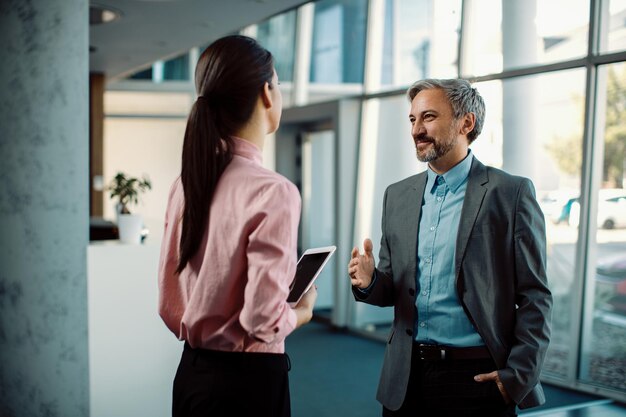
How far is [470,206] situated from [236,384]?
0.98 metres

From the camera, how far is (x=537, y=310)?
1.95m

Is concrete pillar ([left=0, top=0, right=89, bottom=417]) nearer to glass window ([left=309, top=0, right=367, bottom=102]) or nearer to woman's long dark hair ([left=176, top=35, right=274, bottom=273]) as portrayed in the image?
woman's long dark hair ([left=176, top=35, right=274, bottom=273])

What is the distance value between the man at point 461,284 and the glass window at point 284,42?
6542mm

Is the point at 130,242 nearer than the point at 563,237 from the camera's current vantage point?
Yes

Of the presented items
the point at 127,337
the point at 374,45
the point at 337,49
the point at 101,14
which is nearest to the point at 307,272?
the point at 127,337

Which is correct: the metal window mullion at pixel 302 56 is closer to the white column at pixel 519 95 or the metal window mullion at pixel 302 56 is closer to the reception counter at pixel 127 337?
the white column at pixel 519 95

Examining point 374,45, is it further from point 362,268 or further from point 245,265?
point 245,265

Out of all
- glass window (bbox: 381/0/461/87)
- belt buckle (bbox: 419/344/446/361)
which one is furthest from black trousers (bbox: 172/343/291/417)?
glass window (bbox: 381/0/461/87)

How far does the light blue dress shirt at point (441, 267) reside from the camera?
2.00 metres

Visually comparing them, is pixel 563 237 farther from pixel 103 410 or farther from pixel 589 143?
pixel 103 410

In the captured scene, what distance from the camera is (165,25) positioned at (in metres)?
7.50

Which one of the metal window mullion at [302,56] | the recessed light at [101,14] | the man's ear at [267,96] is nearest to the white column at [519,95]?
→ the metal window mullion at [302,56]

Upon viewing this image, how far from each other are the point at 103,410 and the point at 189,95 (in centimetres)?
907

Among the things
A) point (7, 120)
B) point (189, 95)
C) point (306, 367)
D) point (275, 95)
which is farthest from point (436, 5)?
point (189, 95)
